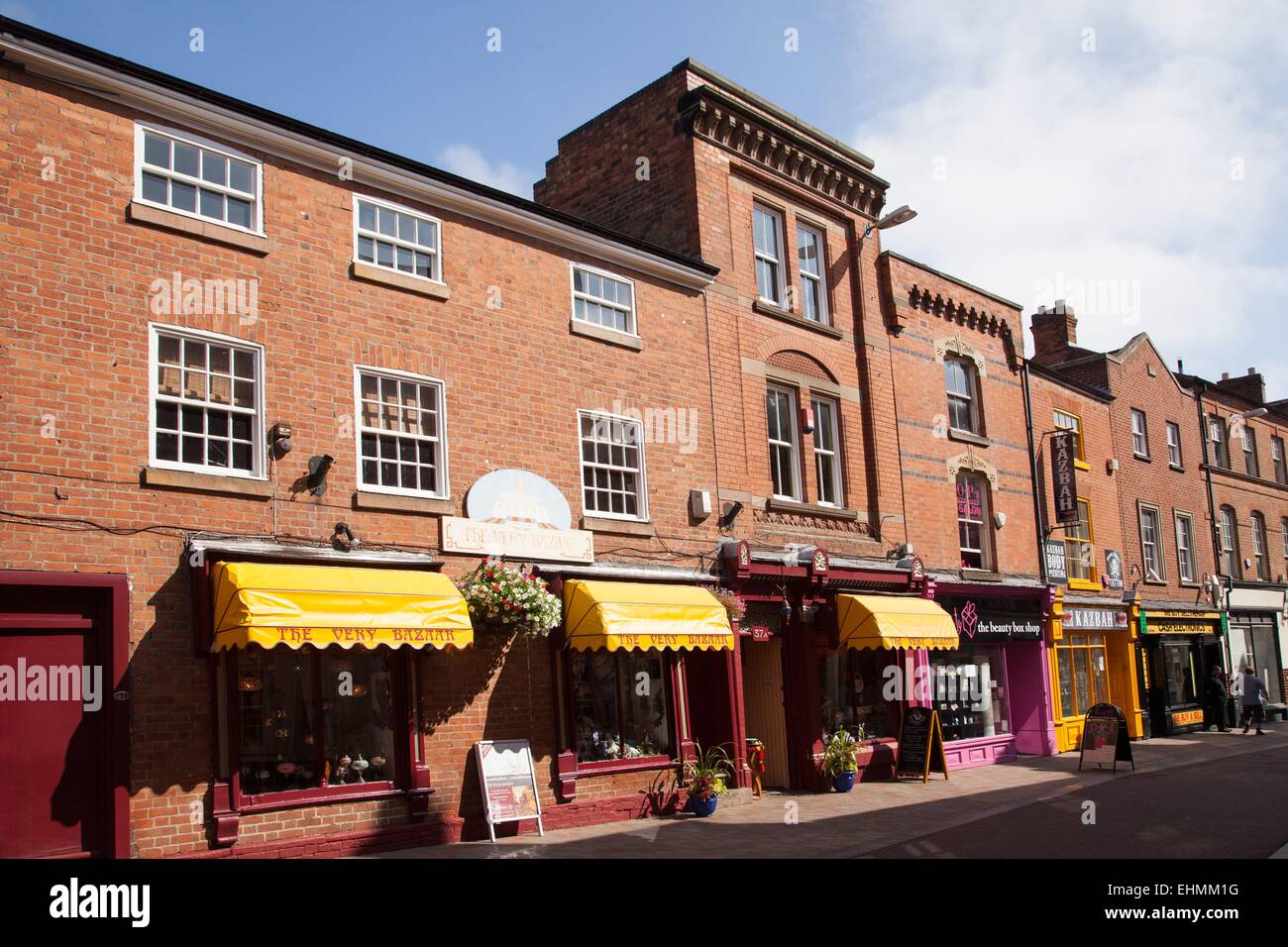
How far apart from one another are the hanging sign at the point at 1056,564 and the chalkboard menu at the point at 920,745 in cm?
745

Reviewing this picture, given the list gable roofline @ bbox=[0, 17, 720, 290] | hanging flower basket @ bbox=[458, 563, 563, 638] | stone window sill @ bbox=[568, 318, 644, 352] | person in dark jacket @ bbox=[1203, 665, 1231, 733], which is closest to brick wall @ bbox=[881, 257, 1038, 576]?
gable roofline @ bbox=[0, 17, 720, 290]

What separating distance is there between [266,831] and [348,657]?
215 centimetres

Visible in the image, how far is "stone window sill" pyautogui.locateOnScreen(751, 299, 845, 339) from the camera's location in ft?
63.3

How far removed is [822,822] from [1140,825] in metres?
3.88

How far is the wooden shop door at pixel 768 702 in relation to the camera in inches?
730

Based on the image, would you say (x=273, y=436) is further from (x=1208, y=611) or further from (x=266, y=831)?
(x=1208, y=611)

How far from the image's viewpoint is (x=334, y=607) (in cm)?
1151

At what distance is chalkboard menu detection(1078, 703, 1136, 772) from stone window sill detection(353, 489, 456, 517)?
1338cm

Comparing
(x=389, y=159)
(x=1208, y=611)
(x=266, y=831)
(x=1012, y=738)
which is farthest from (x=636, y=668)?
(x=1208, y=611)

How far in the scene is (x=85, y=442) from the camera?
10859 millimetres

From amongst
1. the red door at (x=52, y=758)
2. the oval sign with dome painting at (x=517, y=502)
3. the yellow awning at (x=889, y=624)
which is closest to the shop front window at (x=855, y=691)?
the yellow awning at (x=889, y=624)

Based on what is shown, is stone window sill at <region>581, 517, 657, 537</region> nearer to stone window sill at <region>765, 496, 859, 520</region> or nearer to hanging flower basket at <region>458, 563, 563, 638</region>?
hanging flower basket at <region>458, 563, 563, 638</region>

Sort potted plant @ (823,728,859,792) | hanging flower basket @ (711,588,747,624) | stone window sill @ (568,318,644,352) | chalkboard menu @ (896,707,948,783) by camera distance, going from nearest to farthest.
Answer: stone window sill @ (568,318,644,352) → hanging flower basket @ (711,588,747,624) → potted plant @ (823,728,859,792) → chalkboard menu @ (896,707,948,783)

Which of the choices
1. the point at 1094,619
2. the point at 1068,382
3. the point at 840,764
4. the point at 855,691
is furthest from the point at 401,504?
the point at 1068,382
